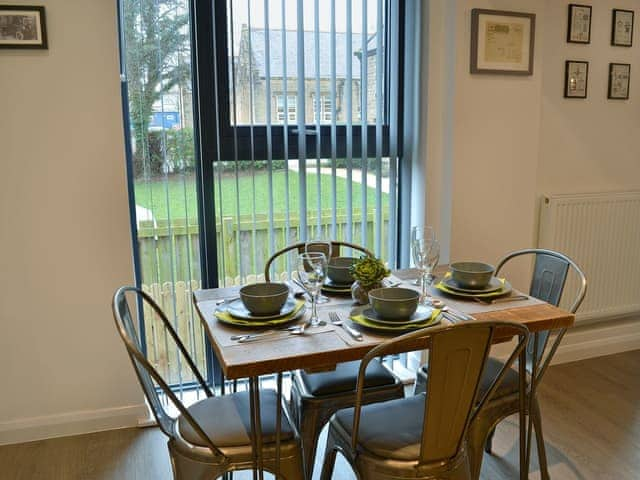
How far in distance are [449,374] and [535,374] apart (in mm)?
601

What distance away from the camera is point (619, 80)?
316 cm

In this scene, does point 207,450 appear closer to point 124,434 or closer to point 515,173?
point 124,434

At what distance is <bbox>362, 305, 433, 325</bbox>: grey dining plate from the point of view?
1629 millimetres

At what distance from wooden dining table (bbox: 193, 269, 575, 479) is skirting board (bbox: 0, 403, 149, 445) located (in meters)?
0.97

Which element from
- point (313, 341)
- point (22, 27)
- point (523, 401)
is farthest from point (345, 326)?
point (22, 27)

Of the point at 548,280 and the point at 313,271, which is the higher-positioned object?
the point at 313,271

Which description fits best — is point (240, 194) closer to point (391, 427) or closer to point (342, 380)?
point (342, 380)

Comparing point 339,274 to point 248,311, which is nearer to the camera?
point 248,311

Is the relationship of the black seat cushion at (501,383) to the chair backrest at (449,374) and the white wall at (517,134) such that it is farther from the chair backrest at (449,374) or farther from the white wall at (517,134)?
the white wall at (517,134)

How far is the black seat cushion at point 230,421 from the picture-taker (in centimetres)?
Result: 162

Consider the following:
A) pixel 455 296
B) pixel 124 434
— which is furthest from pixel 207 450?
pixel 124 434

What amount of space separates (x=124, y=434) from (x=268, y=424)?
113 cm

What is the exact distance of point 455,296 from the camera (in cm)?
191

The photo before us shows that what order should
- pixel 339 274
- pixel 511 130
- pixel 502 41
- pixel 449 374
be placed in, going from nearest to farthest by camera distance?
pixel 449 374 → pixel 339 274 → pixel 502 41 → pixel 511 130
